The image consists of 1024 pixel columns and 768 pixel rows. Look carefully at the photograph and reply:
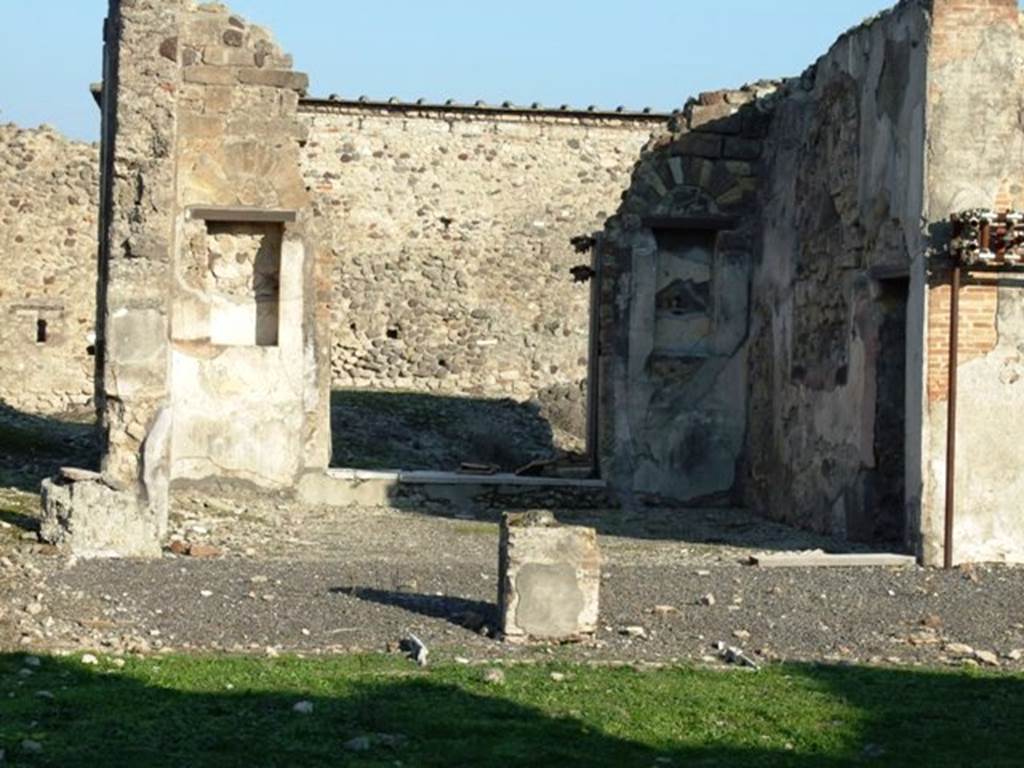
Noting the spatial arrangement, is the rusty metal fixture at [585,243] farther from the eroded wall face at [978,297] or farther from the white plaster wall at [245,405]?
the eroded wall face at [978,297]

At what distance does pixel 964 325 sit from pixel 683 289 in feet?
18.0

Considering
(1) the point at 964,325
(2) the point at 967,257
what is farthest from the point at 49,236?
(2) the point at 967,257

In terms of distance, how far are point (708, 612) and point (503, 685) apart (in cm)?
258

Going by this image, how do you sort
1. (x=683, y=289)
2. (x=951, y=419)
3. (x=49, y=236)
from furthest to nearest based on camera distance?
(x=49, y=236), (x=683, y=289), (x=951, y=419)

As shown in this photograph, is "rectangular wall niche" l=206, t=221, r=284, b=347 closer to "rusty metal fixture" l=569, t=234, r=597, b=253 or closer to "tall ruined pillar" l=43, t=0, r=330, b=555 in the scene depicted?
"tall ruined pillar" l=43, t=0, r=330, b=555

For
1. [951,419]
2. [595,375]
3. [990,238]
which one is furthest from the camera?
[595,375]

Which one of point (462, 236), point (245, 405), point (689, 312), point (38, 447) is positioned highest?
point (462, 236)

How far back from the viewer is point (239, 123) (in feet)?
57.0

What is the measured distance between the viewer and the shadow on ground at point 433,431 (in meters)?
21.9

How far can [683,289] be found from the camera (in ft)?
59.7

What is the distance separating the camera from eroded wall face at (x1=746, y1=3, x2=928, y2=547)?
44.8 ft

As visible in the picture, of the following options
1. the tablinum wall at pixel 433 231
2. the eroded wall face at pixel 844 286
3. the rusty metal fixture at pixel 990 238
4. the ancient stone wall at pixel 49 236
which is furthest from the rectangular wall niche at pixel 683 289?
the ancient stone wall at pixel 49 236

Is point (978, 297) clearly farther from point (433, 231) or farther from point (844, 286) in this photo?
point (433, 231)

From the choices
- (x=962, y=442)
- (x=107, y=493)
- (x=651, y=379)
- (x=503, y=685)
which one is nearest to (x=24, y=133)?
(x=651, y=379)
